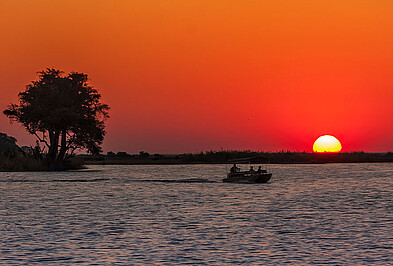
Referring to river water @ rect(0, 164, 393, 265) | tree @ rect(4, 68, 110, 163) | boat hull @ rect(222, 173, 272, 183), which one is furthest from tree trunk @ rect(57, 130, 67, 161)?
river water @ rect(0, 164, 393, 265)

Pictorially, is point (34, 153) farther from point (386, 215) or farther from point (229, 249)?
point (229, 249)

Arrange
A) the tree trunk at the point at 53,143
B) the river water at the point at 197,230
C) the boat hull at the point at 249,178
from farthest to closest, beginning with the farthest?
the tree trunk at the point at 53,143, the boat hull at the point at 249,178, the river water at the point at 197,230

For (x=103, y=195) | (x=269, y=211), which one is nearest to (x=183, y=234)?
(x=269, y=211)

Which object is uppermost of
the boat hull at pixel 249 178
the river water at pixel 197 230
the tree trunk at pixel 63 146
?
the tree trunk at pixel 63 146

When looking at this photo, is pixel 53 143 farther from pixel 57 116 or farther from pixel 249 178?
pixel 249 178

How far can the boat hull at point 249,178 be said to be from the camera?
283 feet

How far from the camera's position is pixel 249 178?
286 ft

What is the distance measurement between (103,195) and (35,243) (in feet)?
117

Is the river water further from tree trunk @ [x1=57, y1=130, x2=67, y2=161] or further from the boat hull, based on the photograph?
tree trunk @ [x1=57, y1=130, x2=67, y2=161]

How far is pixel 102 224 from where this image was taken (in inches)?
1526

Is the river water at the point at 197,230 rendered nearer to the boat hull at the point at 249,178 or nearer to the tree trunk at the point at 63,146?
the boat hull at the point at 249,178

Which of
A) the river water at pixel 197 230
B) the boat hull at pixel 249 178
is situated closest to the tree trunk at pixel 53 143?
the boat hull at pixel 249 178

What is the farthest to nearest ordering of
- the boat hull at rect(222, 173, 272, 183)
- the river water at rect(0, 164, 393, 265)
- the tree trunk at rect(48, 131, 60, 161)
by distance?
1. the tree trunk at rect(48, 131, 60, 161)
2. the boat hull at rect(222, 173, 272, 183)
3. the river water at rect(0, 164, 393, 265)

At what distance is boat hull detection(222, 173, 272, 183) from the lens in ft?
283
